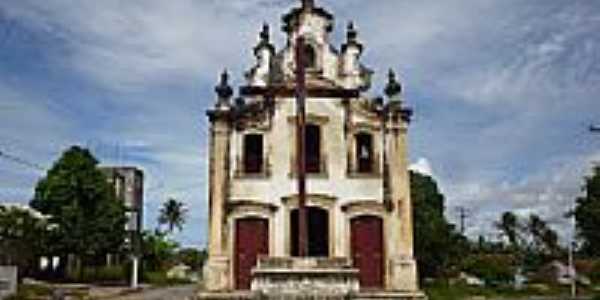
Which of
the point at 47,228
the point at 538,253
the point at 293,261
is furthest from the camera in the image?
the point at 538,253

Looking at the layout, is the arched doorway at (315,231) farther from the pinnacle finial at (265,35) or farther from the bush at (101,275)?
the bush at (101,275)

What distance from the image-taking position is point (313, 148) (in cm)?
2991

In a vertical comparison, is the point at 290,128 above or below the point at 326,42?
below

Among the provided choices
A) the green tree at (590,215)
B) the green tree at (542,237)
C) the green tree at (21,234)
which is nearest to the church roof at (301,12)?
the green tree at (21,234)

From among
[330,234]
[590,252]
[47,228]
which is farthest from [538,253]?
[330,234]

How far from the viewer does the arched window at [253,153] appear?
96.3 ft

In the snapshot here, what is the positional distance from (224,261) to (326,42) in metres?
9.76

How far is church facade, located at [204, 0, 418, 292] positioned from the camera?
93.7 ft

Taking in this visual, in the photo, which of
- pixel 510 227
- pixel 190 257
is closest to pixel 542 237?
pixel 510 227

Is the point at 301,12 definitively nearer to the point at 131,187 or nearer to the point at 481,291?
the point at 481,291

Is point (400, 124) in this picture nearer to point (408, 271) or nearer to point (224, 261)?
point (408, 271)

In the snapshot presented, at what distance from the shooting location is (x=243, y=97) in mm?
30000

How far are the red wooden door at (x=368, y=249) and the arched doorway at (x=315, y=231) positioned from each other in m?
1.05

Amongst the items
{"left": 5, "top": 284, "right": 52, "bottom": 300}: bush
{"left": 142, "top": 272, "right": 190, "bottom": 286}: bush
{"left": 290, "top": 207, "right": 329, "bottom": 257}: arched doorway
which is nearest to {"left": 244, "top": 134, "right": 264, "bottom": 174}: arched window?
{"left": 290, "top": 207, "right": 329, "bottom": 257}: arched doorway
